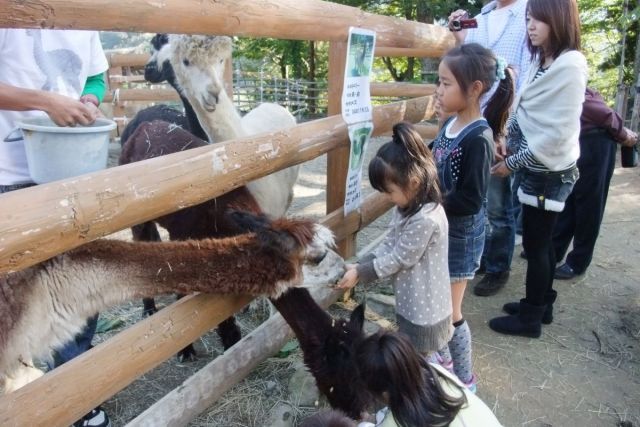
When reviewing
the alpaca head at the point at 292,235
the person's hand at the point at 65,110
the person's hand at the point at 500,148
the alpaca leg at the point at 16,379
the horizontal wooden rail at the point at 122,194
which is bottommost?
the alpaca leg at the point at 16,379

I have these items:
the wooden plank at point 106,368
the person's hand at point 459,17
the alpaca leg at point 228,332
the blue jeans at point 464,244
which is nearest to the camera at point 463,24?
the person's hand at point 459,17

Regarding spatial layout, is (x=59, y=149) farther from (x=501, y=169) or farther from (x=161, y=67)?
(x=501, y=169)

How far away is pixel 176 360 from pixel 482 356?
1897mm

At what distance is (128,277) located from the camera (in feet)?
6.12

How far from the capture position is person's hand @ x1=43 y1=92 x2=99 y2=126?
1755mm

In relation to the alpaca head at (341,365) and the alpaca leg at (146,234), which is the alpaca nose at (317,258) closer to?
the alpaca head at (341,365)

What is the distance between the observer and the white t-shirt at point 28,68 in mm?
1907

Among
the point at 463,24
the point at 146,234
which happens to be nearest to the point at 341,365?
the point at 146,234

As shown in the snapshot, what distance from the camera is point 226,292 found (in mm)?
2002

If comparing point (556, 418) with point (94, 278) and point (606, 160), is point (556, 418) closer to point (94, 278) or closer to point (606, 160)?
point (606, 160)

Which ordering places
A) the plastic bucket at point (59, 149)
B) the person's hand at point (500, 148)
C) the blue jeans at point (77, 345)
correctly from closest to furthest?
the plastic bucket at point (59, 149), the blue jeans at point (77, 345), the person's hand at point (500, 148)

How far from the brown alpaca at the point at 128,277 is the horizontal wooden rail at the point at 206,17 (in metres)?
0.75

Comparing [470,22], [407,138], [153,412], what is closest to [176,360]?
[153,412]

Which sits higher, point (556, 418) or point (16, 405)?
point (16, 405)
